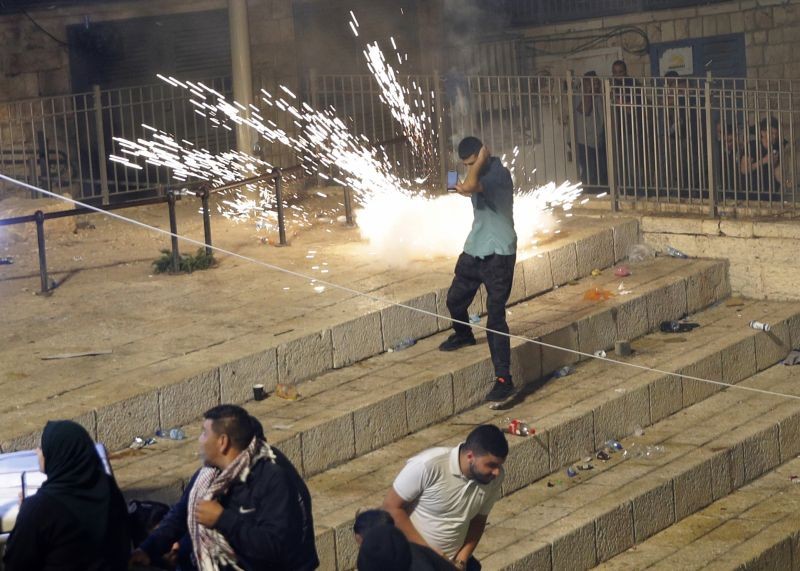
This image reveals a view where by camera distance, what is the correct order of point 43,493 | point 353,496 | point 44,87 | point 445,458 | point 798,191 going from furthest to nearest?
point 44,87 → point 798,191 → point 353,496 → point 445,458 → point 43,493

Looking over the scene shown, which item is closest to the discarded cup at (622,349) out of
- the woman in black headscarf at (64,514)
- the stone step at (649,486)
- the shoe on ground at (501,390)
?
the stone step at (649,486)

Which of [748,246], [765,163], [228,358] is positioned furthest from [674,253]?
[228,358]

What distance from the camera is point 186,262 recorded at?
1216cm

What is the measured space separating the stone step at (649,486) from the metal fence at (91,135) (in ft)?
23.8

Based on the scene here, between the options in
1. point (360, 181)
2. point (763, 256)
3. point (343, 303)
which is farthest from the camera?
point (360, 181)

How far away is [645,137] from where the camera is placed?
13.9m

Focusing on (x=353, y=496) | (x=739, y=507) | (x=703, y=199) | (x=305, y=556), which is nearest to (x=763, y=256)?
(x=703, y=199)

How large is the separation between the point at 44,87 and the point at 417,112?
464cm

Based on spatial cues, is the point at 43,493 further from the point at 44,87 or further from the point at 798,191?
the point at 44,87

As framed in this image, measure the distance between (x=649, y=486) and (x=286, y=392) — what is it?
2.55 meters

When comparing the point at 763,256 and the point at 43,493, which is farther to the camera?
the point at 763,256

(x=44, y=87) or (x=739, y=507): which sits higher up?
(x=44, y=87)

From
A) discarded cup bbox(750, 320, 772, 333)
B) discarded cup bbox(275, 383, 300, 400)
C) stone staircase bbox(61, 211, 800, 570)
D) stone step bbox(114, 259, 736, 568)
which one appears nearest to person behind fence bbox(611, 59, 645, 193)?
stone staircase bbox(61, 211, 800, 570)

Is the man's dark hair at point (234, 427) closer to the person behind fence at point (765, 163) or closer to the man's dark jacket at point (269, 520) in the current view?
the man's dark jacket at point (269, 520)
